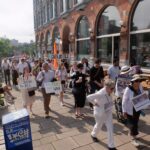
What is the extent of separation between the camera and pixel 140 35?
11.9 metres

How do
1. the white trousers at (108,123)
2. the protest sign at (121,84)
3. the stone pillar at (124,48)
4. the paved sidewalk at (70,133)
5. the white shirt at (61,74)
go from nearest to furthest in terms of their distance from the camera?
the white trousers at (108,123) < the paved sidewalk at (70,133) < the protest sign at (121,84) < the white shirt at (61,74) < the stone pillar at (124,48)

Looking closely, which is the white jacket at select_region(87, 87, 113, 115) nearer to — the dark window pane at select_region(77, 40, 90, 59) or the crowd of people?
the crowd of people

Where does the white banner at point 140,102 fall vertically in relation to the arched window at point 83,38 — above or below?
below

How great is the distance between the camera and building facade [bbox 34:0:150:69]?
11.9 meters

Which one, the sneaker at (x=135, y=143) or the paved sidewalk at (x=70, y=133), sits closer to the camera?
the sneaker at (x=135, y=143)

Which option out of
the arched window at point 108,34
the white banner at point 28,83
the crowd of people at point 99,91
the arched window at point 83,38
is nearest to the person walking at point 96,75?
the crowd of people at point 99,91

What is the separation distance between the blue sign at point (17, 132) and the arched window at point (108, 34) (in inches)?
451

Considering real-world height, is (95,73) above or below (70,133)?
above

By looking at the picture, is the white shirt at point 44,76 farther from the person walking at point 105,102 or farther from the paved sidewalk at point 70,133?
the person walking at point 105,102

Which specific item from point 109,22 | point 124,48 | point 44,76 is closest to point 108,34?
point 109,22

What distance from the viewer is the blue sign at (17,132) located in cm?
305

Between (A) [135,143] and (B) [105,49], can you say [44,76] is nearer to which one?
(A) [135,143]

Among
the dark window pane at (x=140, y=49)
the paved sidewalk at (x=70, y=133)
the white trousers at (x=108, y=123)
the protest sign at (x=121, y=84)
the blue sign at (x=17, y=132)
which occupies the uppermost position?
the dark window pane at (x=140, y=49)

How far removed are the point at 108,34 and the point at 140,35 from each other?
3.30m
